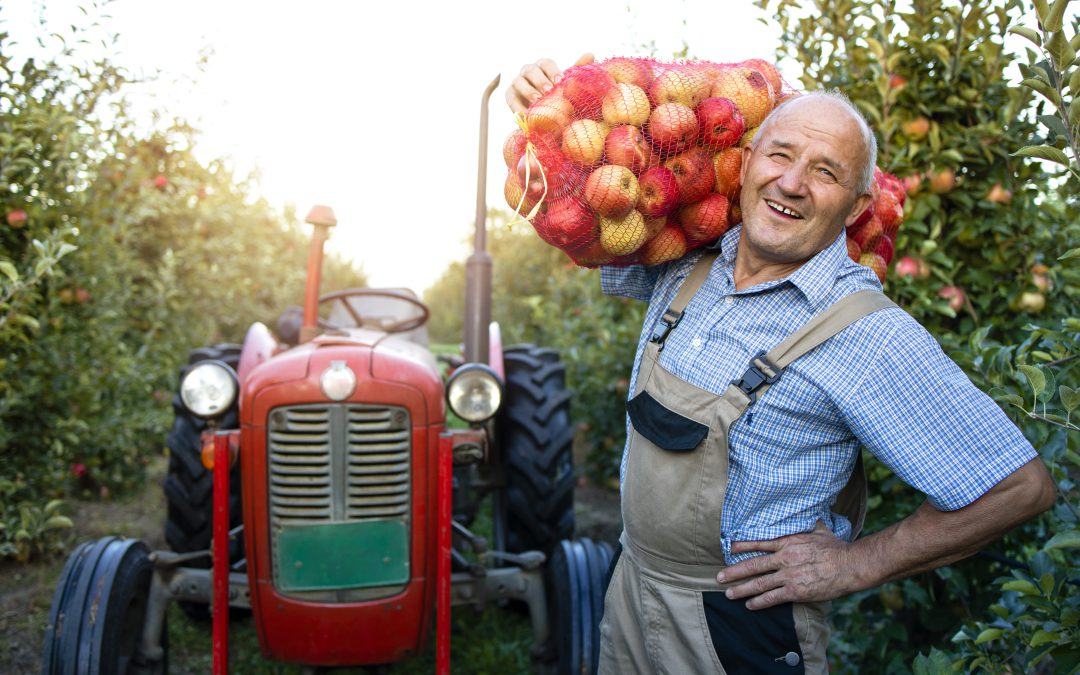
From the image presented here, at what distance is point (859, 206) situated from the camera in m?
1.84

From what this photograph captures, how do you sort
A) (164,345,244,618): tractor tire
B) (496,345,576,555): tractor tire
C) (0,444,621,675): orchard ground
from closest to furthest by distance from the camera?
(0,444,621,675): orchard ground
(164,345,244,618): tractor tire
(496,345,576,555): tractor tire

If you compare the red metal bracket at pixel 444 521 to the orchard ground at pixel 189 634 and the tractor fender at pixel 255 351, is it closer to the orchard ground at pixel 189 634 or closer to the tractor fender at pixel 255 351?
the orchard ground at pixel 189 634


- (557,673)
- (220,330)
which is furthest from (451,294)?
(557,673)

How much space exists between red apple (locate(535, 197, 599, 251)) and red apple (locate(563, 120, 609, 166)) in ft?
0.31

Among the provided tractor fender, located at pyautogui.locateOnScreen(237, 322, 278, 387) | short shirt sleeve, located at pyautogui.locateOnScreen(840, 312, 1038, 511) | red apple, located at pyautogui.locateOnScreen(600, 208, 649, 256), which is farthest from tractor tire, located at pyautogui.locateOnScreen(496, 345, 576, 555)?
short shirt sleeve, located at pyautogui.locateOnScreen(840, 312, 1038, 511)

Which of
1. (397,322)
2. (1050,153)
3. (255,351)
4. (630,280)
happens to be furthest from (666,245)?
(397,322)

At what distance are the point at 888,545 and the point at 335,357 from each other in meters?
1.87

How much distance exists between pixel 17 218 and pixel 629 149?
3394 mm

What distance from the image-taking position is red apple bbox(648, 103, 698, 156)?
1.75 m

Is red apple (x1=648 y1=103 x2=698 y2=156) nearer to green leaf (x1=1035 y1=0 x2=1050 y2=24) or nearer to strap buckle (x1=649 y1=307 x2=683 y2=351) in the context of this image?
strap buckle (x1=649 y1=307 x2=683 y2=351)

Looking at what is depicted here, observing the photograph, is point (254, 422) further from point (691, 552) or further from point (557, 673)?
point (691, 552)

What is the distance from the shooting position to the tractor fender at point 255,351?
3.52m

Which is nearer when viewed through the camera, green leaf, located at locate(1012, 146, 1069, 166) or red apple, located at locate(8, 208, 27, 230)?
green leaf, located at locate(1012, 146, 1069, 166)

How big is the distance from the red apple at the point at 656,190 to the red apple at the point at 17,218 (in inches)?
133
